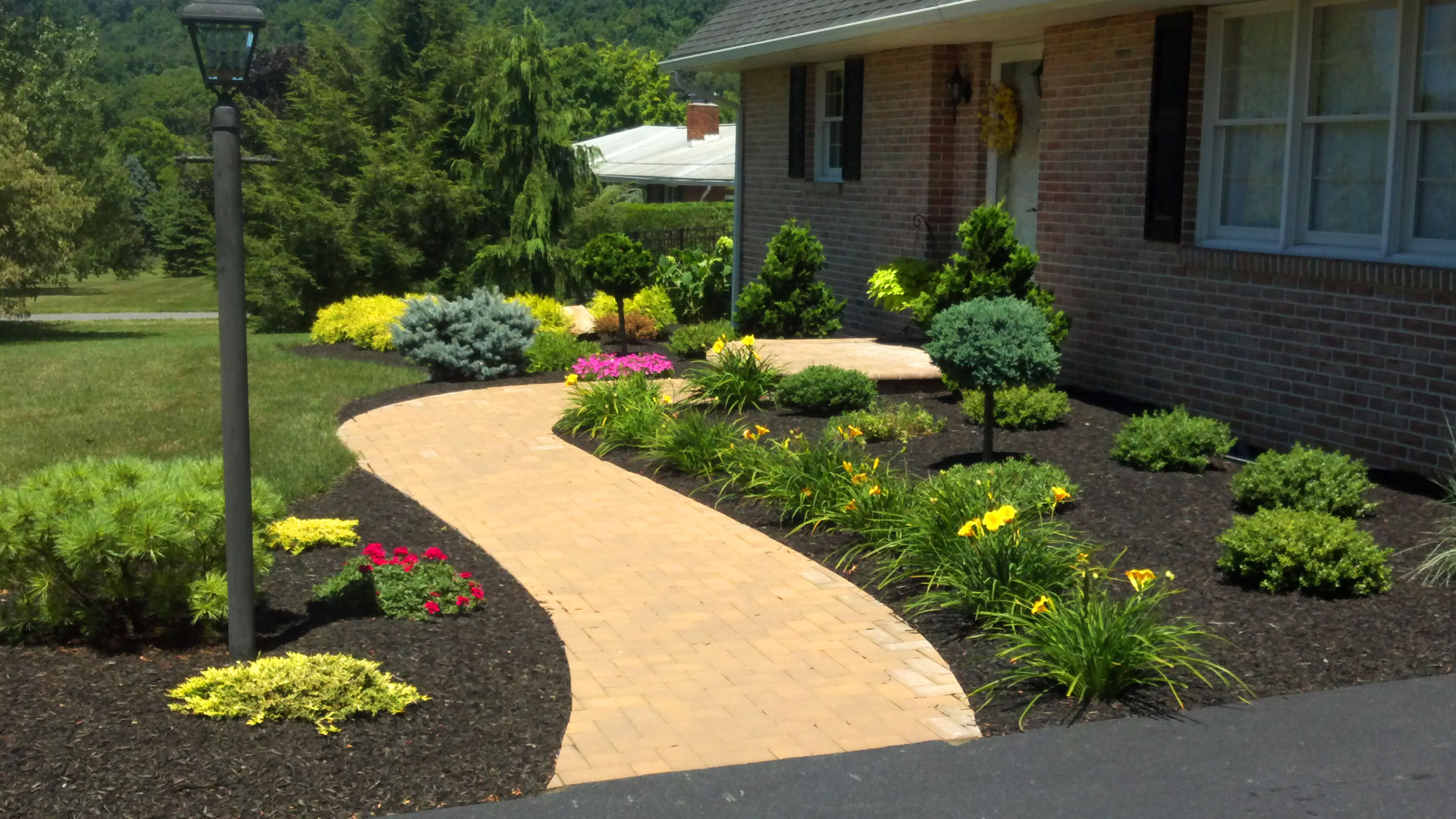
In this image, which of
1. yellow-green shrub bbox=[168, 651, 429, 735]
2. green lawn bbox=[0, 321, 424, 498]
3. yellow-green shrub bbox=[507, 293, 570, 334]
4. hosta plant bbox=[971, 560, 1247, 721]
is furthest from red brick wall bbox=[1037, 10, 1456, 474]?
yellow-green shrub bbox=[507, 293, 570, 334]

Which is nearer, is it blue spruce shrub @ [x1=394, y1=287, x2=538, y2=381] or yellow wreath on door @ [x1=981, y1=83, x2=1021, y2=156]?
yellow wreath on door @ [x1=981, y1=83, x2=1021, y2=156]

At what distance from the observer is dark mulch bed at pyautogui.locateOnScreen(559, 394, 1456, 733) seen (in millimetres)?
5246

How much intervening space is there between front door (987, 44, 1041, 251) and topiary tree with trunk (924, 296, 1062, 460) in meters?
4.61

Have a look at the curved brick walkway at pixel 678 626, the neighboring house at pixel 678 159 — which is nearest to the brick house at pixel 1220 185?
the curved brick walkway at pixel 678 626

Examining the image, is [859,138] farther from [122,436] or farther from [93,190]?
[93,190]

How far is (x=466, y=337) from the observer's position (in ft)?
44.9

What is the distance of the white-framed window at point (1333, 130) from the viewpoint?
26.8ft

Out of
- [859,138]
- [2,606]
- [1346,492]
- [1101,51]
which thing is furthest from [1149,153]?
[2,606]

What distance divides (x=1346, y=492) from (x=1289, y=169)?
113 inches

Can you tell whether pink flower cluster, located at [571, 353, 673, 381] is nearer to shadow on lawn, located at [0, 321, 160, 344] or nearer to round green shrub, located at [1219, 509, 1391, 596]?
round green shrub, located at [1219, 509, 1391, 596]

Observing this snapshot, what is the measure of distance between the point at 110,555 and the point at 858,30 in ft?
30.5

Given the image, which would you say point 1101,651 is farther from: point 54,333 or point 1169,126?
point 54,333

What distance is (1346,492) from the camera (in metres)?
7.03

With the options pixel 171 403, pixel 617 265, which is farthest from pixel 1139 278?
pixel 171 403
